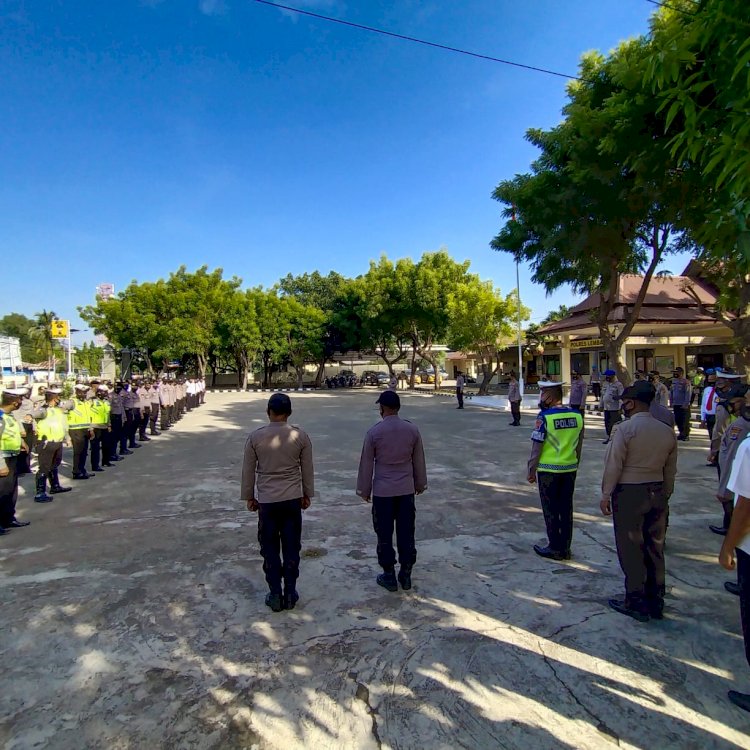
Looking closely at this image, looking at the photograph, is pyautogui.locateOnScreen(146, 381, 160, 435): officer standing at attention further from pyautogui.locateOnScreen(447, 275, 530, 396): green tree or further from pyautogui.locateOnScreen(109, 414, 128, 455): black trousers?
pyautogui.locateOnScreen(447, 275, 530, 396): green tree

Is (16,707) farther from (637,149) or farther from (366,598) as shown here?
(637,149)

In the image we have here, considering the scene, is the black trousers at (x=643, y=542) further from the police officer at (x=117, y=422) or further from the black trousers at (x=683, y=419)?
the police officer at (x=117, y=422)

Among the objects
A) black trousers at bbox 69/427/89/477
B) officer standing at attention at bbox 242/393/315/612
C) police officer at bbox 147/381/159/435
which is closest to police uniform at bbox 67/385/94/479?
black trousers at bbox 69/427/89/477

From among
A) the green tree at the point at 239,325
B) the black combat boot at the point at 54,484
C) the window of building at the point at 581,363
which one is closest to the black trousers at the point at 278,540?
the black combat boot at the point at 54,484

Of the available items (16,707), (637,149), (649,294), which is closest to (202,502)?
(16,707)

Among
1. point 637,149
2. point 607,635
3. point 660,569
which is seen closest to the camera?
point 607,635

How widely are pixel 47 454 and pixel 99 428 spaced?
5.97 feet

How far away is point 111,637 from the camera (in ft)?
10.9

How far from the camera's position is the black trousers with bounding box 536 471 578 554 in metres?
4.46

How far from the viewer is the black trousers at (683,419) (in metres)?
11.0

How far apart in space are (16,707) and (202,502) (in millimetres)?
4109

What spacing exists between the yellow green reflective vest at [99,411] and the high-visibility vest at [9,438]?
116 inches

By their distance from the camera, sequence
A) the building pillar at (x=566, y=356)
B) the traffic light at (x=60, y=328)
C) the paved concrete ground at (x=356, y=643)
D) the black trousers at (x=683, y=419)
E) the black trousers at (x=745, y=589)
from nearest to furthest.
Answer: the paved concrete ground at (x=356, y=643) → the black trousers at (x=745, y=589) → the black trousers at (x=683, y=419) → the building pillar at (x=566, y=356) → the traffic light at (x=60, y=328)

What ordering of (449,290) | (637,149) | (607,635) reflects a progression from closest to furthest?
(607,635) → (637,149) → (449,290)
